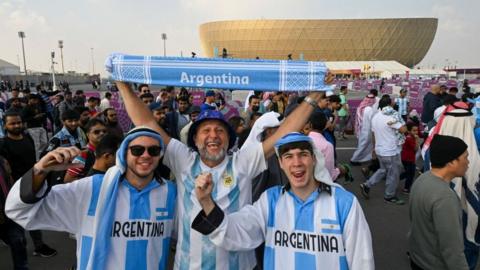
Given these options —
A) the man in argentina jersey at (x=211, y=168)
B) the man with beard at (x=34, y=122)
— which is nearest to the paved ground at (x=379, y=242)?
the man in argentina jersey at (x=211, y=168)

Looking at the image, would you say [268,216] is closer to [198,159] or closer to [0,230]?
[198,159]

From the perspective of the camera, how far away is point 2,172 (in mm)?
3795

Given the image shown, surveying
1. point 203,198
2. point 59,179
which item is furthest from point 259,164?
point 59,179

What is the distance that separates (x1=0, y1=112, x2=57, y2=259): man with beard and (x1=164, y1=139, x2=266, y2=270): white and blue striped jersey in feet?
10.3

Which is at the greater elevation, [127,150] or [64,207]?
[127,150]

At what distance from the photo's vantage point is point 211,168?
254cm

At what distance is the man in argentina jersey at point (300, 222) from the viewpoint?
1973mm

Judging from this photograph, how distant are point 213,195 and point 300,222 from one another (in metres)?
0.62

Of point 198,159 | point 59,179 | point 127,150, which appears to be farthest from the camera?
point 59,179

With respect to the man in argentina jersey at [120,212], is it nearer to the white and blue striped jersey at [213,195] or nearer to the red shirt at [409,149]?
the white and blue striped jersey at [213,195]

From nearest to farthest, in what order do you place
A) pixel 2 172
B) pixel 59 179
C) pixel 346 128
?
1. pixel 2 172
2. pixel 59 179
3. pixel 346 128

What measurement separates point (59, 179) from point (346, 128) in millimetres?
11259

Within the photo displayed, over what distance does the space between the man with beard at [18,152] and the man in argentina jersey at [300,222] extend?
3721 mm

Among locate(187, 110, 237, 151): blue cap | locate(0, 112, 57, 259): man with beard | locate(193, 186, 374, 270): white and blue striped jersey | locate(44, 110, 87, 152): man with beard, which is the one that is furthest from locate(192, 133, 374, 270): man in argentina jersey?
locate(44, 110, 87, 152): man with beard
